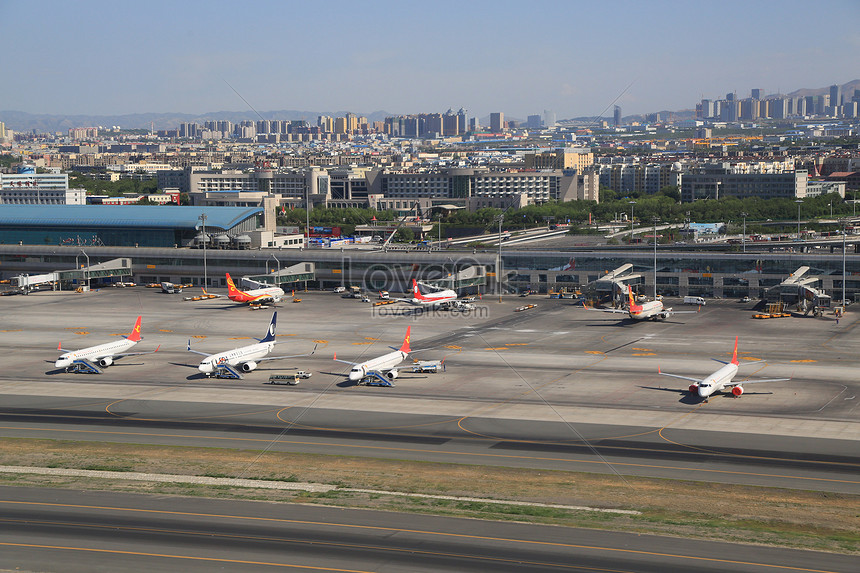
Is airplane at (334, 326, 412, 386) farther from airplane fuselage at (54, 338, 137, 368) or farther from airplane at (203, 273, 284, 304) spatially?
airplane at (203, 273, 284, 304)

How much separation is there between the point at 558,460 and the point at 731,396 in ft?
A: 83.0

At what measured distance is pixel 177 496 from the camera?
172ft

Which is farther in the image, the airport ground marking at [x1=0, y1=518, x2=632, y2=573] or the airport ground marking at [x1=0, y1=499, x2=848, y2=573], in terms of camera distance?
the airport ground marking at [x1=0, y1=499, x2=848, y2=573]

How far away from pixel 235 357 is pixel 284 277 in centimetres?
6040

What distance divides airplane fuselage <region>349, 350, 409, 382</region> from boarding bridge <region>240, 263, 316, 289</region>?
192 feet

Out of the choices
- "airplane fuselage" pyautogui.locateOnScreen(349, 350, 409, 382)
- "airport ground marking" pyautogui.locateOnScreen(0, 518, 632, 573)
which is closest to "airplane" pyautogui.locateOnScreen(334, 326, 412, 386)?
"airplane fuselage" pyautogui.locateOnScreen(349, 350, 409, 382)

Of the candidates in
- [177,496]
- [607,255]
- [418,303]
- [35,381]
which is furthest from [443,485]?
[607,255]

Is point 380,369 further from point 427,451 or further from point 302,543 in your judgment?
point 302,543

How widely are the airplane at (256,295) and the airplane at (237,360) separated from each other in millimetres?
39582

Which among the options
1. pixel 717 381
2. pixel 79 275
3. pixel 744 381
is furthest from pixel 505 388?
pixel 79 275

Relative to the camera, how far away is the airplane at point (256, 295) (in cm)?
13350

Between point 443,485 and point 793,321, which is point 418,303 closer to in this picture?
point 793,321

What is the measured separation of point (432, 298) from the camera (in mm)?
128875

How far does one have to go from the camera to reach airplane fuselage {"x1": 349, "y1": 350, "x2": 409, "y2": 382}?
83.3m
